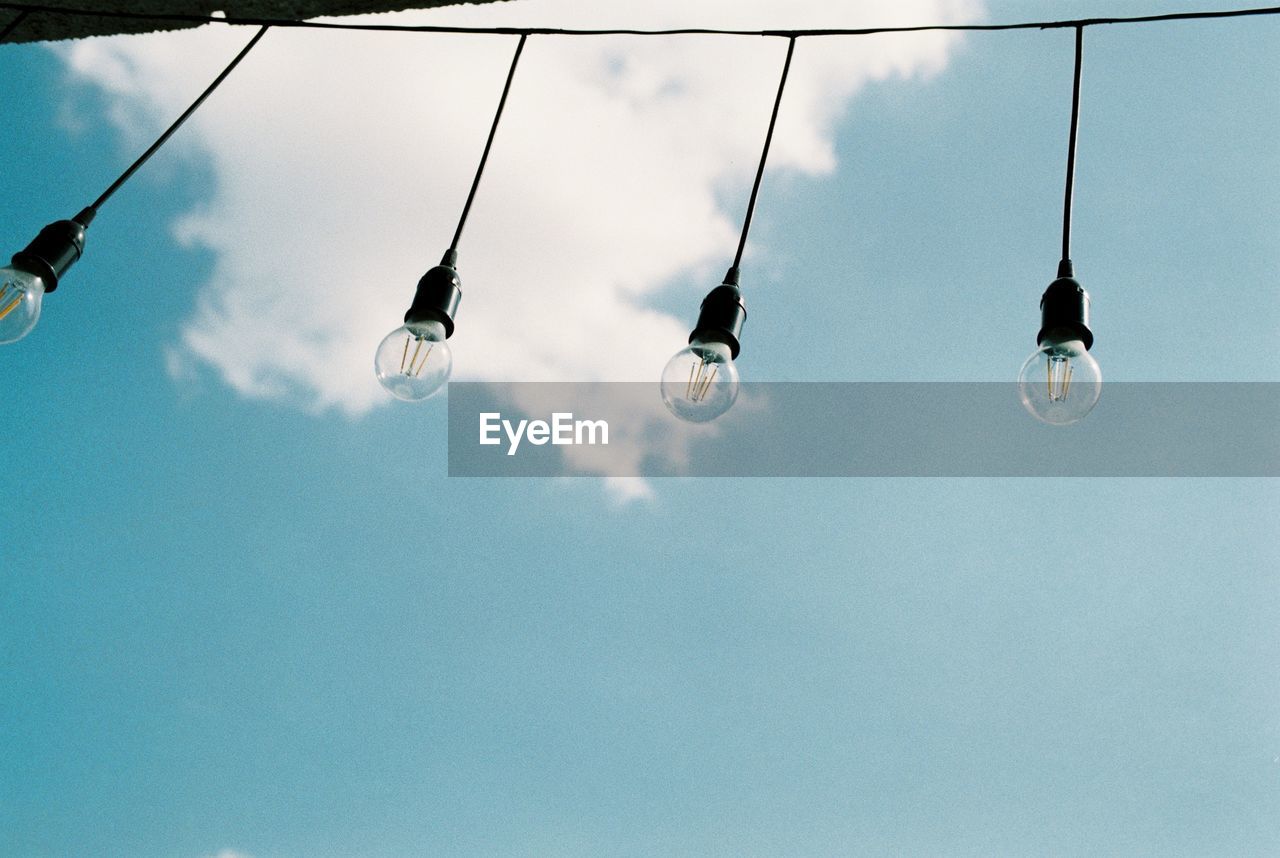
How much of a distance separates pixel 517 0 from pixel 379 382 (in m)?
2.23

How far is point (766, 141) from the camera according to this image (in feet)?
10.5

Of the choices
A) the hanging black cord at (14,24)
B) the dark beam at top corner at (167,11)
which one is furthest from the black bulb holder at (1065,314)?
the hanging black cord at (14,24)

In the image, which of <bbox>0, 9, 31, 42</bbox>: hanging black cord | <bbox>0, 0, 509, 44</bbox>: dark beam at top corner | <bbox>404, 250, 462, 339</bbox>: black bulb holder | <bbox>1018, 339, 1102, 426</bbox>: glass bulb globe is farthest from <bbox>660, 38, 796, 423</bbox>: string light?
<bbox>0, 9, 31, 42</bbox>: hanging black cord

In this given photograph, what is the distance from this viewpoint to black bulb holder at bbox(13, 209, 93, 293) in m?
2.98

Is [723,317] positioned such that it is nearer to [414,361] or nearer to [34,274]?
[414,361]

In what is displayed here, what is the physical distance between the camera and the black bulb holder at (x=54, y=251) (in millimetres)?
2980

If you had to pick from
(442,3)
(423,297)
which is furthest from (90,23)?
(423,297)

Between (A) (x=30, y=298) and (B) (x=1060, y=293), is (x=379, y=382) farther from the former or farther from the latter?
(B) (x=1060, y=293)

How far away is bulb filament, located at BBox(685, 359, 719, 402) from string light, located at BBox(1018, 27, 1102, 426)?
846 millimetres

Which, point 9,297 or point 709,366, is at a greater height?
point 709,366

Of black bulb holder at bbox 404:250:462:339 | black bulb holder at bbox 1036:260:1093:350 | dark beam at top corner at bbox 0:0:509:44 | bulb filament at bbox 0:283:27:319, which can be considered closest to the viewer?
black bulb holder at bbox 1036:260:1093:350

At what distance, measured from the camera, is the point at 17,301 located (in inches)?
116

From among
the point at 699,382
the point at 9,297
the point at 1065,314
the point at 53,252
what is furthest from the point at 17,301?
the point at 1065,314

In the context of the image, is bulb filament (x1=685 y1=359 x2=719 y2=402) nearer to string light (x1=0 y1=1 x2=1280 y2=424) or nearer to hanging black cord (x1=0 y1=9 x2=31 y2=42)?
string light (x1=0 y1=1 x2=1280 y2=424)
